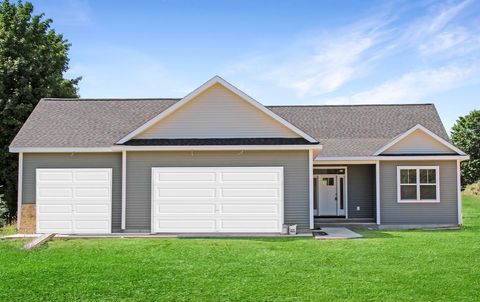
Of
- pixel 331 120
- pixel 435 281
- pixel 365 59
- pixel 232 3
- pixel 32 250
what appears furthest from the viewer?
pixel 331 120

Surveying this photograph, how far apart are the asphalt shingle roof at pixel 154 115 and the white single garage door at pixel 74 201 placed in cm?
113

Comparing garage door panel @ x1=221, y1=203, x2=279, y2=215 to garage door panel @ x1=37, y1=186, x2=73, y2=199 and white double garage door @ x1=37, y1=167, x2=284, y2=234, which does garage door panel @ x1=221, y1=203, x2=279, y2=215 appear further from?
garage door panel @ x1=37, y1=186, x2=73, y2=199

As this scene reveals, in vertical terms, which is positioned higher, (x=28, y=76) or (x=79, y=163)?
(x=28, y=76)

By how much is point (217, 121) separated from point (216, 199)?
2.71m

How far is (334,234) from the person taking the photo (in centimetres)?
1733

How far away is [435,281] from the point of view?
10.3 meters

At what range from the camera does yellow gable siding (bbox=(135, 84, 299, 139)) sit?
17438 millimetres

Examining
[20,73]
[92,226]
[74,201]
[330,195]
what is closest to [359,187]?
[330,195]

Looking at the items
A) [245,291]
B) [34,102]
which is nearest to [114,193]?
[245,291]

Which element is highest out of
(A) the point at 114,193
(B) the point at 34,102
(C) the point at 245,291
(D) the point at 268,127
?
(B) the point at 34,102

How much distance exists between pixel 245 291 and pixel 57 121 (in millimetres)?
13243

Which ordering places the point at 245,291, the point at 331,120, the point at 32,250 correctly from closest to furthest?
the point at 245,291 < the point at 32,250 < the point at 331,120

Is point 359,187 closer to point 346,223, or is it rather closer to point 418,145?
point 346,223

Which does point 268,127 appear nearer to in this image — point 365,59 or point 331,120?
point 365,59
